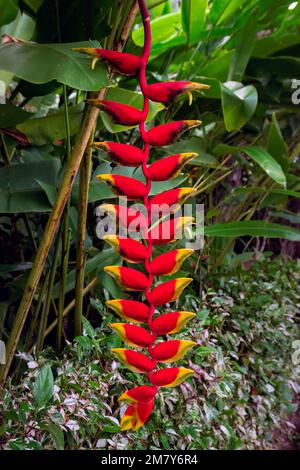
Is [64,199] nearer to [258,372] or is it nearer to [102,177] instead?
[102,177]

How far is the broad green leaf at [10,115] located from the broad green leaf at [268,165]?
371mm

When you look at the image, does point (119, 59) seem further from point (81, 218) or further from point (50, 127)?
point (50, 127)

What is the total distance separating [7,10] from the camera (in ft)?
2.11

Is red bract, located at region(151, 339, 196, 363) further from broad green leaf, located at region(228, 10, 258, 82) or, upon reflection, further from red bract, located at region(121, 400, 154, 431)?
broad green leaf, located at region(228, 10, 258, 82)

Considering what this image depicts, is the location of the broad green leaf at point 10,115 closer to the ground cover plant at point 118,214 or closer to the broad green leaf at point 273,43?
the ground cover plant at point 118,214

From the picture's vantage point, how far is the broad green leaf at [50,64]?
45 cm

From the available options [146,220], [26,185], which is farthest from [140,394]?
[26,185]

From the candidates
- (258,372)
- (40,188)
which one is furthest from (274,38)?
(258,372)

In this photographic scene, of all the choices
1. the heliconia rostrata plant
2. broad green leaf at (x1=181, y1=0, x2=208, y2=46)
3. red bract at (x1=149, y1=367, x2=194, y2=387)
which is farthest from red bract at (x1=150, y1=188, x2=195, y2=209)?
broad green leaf at (x1=181, y1=0, x2=208, y2=46)

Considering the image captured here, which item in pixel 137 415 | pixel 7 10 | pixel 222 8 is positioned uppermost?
pixel 222 8

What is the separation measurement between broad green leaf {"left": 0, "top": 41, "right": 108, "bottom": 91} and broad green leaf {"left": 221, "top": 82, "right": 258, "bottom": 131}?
0.34m

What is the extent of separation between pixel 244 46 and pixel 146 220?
0.61 meters

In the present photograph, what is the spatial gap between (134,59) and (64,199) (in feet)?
0.65

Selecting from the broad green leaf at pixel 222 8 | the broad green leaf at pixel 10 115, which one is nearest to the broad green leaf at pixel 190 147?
the broad green leaf at pixel 222 8
